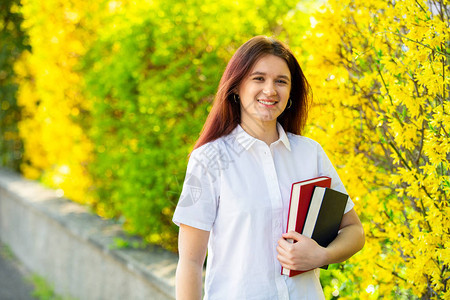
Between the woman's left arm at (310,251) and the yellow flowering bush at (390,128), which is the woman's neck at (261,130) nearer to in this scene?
the woman's left arm at (310,251)

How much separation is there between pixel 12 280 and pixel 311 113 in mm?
4494

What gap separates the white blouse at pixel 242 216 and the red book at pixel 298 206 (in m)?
0.03

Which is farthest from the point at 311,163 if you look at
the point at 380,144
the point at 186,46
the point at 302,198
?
the point at 186,46

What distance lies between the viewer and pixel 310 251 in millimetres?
1717

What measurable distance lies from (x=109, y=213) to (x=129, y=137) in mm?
1360

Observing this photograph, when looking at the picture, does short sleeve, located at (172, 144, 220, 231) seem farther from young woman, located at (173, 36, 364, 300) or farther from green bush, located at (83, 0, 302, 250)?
green bush, located at (83, 0, 302, 250)

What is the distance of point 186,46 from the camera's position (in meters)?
3.91

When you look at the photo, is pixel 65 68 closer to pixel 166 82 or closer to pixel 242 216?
pixel 166 82

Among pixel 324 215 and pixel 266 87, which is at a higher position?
pixel 266 87

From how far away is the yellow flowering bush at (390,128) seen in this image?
75.3 inches

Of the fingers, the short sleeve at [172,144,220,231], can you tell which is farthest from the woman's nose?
the fingers

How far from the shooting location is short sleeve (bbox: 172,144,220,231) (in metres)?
1.72

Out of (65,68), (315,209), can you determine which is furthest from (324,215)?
(65,68)

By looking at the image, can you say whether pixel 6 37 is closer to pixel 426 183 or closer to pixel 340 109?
pixel 340 109
